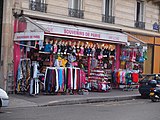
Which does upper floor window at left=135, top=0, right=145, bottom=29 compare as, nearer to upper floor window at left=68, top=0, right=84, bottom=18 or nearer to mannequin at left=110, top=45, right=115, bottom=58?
mannequin at left=110, top=45, right=115, bottom=58

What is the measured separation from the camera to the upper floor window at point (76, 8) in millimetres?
21366

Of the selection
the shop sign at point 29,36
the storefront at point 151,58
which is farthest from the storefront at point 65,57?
the storefront at point 151,58

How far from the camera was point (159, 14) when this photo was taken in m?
28.7

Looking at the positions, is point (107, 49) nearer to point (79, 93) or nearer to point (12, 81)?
point (79, 93)

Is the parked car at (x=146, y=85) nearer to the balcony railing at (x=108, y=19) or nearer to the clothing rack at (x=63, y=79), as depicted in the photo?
the clothing rack at (x=63, y=79)

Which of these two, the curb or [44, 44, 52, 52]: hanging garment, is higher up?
[44, 44, 52, 52]: hanging garment

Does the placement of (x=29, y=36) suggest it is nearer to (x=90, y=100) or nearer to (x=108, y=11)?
(x=90, y=100)

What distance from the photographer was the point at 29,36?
17.6 meters

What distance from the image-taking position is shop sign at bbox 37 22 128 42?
18688 mm

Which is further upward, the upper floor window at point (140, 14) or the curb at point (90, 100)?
the upper floor window at point (140, 14)

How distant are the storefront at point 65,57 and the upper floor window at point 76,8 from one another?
114 centimetres

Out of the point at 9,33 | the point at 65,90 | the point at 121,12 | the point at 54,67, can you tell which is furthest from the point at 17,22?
the point at 121,12

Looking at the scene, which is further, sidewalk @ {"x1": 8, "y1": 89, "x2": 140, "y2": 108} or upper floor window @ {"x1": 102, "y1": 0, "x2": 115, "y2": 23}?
upper floor window @ {"x1": 102, "y1": 0, "x2": 115, "y2": 23}

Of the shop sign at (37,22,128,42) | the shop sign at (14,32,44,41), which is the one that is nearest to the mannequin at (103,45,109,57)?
the shop sign at (37,22,128,42)
